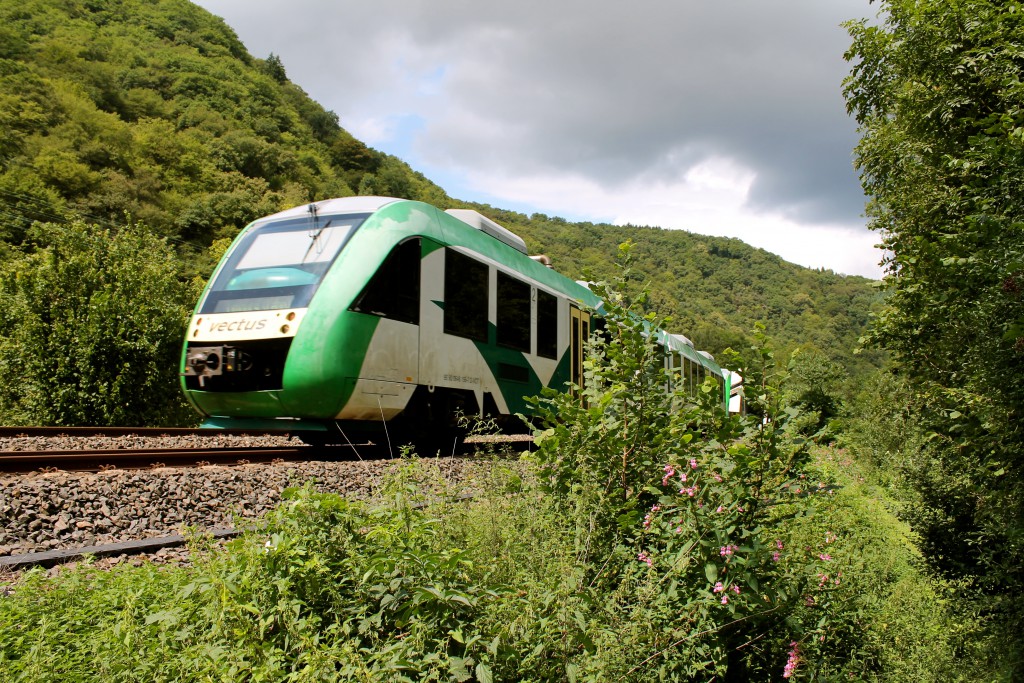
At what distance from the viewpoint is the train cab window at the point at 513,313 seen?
10.7 meters

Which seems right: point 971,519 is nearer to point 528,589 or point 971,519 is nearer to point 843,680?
point 843,680

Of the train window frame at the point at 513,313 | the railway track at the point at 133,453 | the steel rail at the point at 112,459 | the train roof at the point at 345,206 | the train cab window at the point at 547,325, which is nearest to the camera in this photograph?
the steel rail at the point at 112,459

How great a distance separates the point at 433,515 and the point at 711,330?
7762 centimetres

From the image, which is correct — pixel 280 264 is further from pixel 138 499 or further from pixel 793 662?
pixel 793 662

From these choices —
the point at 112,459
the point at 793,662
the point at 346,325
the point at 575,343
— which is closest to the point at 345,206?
the point at 346,325

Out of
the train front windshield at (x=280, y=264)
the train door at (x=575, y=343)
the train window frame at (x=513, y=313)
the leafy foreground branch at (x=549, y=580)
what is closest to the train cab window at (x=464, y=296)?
the train window frame at (x=513, y=313)

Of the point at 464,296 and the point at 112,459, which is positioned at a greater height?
the point at 464,296

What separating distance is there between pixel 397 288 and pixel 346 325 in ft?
3.23

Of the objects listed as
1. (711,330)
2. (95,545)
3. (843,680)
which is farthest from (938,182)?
(711,330)

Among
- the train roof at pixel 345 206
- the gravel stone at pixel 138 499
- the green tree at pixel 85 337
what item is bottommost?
the gravel stone at pixel 138 499

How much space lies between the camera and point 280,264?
8414mm

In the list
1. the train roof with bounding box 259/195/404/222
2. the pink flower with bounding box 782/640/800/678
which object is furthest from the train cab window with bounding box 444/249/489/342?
the pink flower with bounding box 782/640/800/678

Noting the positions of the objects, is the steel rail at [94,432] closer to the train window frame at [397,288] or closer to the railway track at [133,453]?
the railway track at [133,453]

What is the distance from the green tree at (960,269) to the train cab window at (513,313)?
5.42 meters
